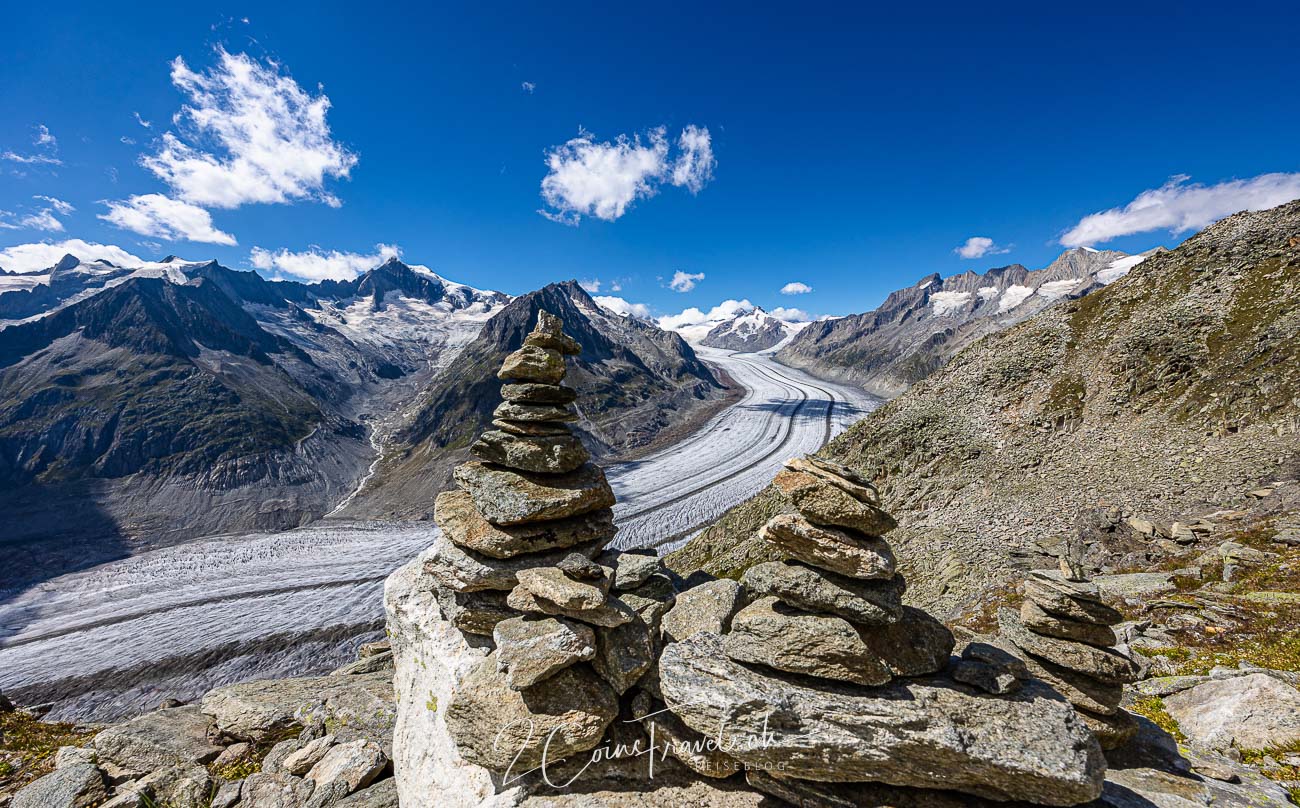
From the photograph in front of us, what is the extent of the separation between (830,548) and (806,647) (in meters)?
1.99

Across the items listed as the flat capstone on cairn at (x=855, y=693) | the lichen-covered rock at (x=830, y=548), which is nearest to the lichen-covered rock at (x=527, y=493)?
A: the flat capstone on cairn at (x=855, y=693)

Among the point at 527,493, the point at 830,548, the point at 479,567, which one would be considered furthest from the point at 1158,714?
the point at 479,567

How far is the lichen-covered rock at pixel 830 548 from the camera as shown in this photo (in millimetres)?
9352

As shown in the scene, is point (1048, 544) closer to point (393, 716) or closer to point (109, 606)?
point (393, 716)

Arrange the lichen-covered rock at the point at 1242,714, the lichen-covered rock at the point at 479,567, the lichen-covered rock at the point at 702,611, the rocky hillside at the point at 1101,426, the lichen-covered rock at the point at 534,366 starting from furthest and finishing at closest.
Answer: the rocky hillside at the point at 1101,426 → the lichen-covered rock at the point at 534,366 → the lichen-covered rock at the point at 479,567 → the lichen-covered rock at the point at 702,611 → the lichen-covered rock at the point at 1242,714

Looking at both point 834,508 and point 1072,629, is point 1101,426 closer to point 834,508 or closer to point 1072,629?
point 1072,629

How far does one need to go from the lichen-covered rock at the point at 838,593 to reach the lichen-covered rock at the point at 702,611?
1.34m

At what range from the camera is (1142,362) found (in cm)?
3853

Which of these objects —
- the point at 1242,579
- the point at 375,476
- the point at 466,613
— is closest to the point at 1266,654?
the point at 1242,579

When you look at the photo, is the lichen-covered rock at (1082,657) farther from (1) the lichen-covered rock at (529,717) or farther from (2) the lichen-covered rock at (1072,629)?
(1) the lichen-covered rock at (529,717)

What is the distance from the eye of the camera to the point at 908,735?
7840 millimetres

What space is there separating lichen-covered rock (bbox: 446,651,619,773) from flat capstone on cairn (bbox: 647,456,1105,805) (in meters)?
1.48

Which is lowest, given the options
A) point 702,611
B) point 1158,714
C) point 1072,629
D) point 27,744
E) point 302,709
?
point 27,744

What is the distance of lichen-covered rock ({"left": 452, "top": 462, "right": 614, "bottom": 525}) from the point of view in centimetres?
1263
